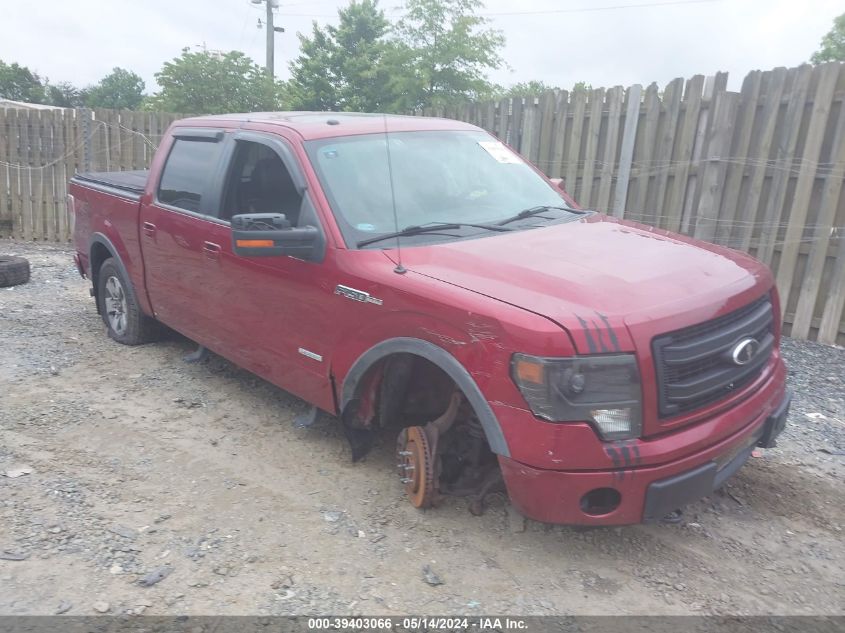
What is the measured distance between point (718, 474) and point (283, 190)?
2766mm

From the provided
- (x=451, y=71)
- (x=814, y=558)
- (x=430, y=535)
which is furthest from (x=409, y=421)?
(x=451, y=71)

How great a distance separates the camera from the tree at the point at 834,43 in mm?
44344

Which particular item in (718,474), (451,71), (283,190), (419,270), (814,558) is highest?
(451,71)

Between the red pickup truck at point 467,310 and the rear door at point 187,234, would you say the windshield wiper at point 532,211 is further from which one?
the rear door at point 187,234

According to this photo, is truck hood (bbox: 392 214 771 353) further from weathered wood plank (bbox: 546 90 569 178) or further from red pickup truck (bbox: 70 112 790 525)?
weathered wood plank (bbox: 546 90 569 178)

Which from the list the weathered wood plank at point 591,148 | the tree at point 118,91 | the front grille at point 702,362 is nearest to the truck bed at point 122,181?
the front grille at point 702,362

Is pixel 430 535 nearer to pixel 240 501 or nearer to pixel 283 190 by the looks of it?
pixel 240 501

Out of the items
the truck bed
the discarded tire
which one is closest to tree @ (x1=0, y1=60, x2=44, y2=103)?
the discarded tire

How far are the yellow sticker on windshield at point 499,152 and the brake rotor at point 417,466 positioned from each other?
200cm

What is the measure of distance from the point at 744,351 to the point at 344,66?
112ft

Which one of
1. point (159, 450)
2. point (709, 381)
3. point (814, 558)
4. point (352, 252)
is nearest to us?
point (709, 381)

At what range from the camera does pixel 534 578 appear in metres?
3.05

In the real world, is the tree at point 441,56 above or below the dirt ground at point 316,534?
above

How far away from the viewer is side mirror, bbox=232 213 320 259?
136 inches
